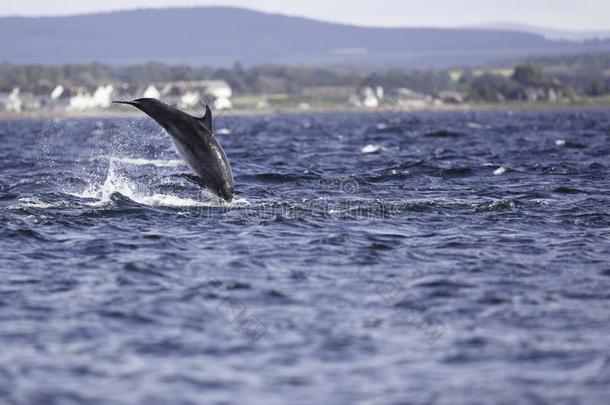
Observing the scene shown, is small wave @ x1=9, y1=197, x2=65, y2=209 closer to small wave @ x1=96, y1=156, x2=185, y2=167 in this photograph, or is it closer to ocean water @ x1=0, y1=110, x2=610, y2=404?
ocean water @ x1=0, y1=110, x2=610, y2=404

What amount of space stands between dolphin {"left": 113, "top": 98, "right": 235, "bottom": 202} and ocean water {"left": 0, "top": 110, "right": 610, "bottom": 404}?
83cm

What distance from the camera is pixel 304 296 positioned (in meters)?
15.8

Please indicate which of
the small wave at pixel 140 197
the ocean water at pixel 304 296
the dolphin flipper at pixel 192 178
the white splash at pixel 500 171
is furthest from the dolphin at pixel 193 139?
the white splash at pixel 500 171

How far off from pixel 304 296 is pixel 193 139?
9.26m

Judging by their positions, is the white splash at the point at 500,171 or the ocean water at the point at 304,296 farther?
the white splash at the point at 500,171

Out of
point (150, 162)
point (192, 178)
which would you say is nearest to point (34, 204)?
point (192, 178)

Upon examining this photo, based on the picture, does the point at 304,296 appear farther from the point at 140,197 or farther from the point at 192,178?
the point at 140,197

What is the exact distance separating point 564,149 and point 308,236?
32.3 meters

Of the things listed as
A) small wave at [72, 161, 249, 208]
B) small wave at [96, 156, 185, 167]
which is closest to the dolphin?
small wave at [72, 161, 249, 208]

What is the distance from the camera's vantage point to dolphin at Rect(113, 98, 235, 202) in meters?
24.2

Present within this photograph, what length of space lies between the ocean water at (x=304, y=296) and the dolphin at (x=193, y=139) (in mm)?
827

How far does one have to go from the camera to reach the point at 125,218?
23.4m

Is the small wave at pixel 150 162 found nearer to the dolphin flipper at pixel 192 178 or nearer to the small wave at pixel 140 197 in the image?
the small wave at pixel 140 197

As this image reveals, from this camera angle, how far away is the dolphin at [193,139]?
24250 mm
